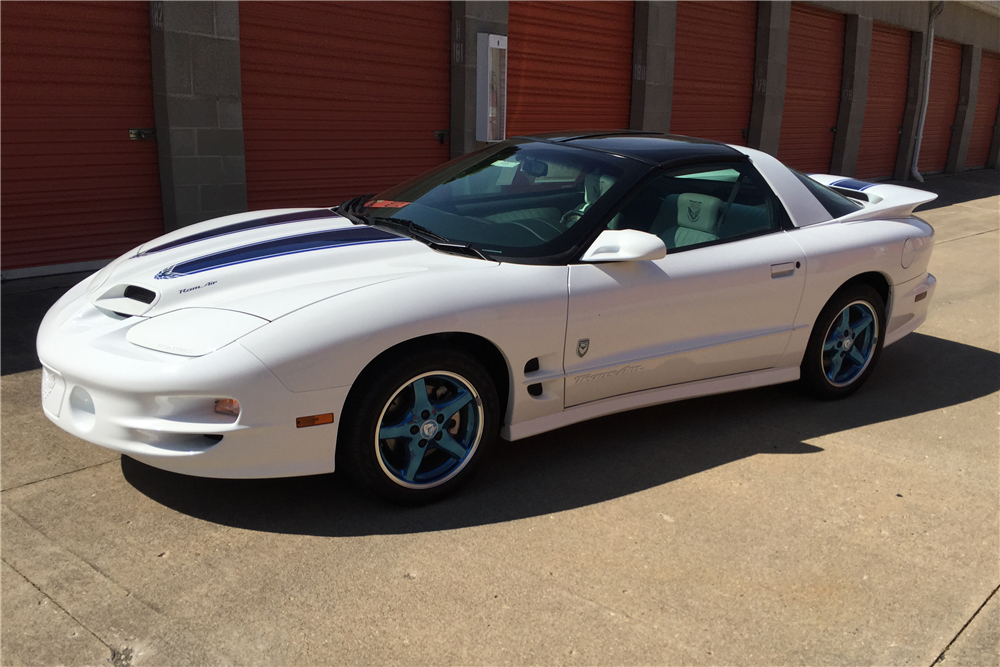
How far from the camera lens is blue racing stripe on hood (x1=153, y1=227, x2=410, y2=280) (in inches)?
146

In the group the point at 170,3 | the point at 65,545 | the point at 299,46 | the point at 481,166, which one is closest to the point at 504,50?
the point at 299,46

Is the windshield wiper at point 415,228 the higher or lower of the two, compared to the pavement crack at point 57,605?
higher

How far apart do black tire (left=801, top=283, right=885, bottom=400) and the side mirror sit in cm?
139

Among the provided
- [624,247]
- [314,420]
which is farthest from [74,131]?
[624,247]

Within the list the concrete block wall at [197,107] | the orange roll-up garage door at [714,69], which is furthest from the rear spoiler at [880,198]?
the orange roll-up garage door at [714,69]

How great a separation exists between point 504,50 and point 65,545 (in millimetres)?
8344

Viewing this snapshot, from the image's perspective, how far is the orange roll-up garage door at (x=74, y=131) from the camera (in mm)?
7020

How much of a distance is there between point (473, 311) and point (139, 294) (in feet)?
4.47

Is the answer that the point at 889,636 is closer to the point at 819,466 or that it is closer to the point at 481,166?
the point at 819,466

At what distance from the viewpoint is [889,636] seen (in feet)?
9.36

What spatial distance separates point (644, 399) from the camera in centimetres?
416

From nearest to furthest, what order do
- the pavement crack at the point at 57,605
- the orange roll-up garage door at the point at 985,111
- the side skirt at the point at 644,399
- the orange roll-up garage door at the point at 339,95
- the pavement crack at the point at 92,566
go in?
the pavement crack at the point at 57,605
the pavement crack at the point at 92,566
the side skirt at the point at 644,399
the orange roll-up garage door at the point at 339,95
the orange roll-up garage door at the point at 985,111

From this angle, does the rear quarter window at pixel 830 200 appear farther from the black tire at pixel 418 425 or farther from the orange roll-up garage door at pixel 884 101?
the orange roll-up garage door at pixel 884 101

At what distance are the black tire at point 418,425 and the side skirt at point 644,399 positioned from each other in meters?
0.18
